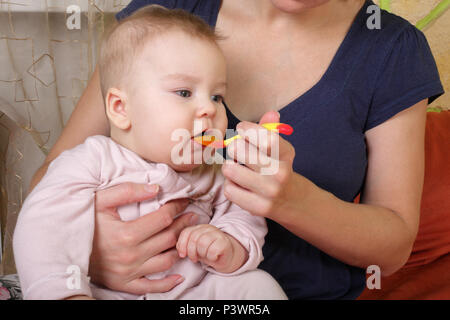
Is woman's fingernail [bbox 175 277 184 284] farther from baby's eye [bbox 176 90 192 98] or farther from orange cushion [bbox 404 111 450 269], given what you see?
orange cushion [bbox 404 111 450 269]

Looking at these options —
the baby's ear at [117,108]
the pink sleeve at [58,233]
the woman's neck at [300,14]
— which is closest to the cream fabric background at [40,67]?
the woman's neck at [300,14]

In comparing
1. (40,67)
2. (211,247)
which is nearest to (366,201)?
(211,247)

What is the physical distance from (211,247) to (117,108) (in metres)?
0.32

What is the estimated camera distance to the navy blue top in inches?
39.2

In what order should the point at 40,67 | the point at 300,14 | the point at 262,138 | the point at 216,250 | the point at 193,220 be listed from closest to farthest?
1. the point at 262,138
2. the point at 216,250
3. the point at 193,220
4. the point at 300,14
5. the point at 40,67

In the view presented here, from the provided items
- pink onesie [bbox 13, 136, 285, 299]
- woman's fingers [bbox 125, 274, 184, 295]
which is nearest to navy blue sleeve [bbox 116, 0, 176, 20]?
pink onesie [bbox 13, 136, 285, 299]

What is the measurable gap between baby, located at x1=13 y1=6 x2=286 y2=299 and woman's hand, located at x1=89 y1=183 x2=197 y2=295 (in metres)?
0.02

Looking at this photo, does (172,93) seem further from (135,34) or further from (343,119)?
(343,119)

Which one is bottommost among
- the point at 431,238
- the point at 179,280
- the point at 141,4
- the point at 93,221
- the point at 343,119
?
the point at 431,238

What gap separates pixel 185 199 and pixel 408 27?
0.65 meters

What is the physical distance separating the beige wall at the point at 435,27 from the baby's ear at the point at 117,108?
4.34 feet

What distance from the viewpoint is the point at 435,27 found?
1761mm

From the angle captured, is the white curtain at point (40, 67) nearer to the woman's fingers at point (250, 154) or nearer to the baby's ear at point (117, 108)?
the baby's ear at point (117, 108)

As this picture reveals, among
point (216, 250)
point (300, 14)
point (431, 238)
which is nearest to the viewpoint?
point (216, 250)
